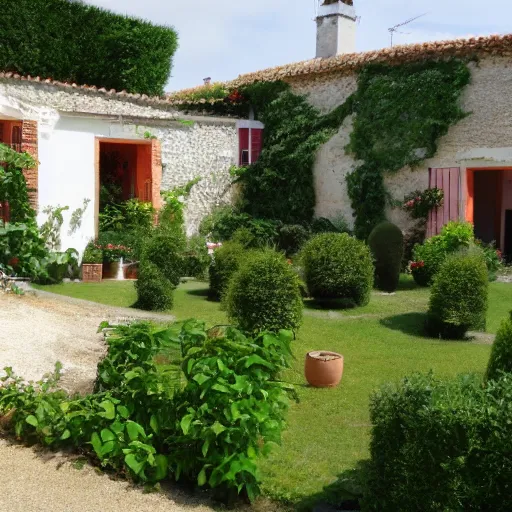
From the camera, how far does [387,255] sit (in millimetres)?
13086

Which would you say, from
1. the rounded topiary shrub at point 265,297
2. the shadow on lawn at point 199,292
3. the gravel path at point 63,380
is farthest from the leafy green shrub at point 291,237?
the rounded topiary shrub at point 265,297

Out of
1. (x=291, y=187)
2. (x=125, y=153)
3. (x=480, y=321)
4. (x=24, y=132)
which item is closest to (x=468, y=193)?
(x=291, y=187)

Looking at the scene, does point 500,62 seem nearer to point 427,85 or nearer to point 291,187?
point 427,85

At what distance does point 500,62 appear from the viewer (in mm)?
14570

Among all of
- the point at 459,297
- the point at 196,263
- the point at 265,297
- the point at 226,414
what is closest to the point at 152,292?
the point at 265,297

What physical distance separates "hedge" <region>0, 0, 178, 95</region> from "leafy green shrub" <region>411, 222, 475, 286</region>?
8930 millimetres

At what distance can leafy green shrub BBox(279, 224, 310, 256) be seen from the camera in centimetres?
1617

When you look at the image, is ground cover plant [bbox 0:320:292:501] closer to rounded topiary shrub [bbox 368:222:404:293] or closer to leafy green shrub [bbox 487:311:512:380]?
leafy green shrub [bbox 487:311:512:380]

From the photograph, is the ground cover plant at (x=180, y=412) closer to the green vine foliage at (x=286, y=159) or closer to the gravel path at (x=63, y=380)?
the gravel path at (x=63, y=380)

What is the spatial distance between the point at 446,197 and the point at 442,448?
12332 mm

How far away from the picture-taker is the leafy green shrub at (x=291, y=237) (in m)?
16.2

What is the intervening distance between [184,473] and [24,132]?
439 inches

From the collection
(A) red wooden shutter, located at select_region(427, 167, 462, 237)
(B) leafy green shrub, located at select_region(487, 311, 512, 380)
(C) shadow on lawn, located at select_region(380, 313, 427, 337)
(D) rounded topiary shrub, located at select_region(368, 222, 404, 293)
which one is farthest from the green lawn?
(A) red wooden shutter, located at select_region(427, 167, 462, 237)

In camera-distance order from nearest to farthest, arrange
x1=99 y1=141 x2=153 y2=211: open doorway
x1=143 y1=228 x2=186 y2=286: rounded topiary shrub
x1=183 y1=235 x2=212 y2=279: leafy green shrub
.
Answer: x1=143 y1=228 x2=186 y2=286: rounded topiary shrub
x1=183 y1=235 x2=212 y2=279: leafy green shrub
x1=99 y1=141 x2=153 y2=211: open doorway
